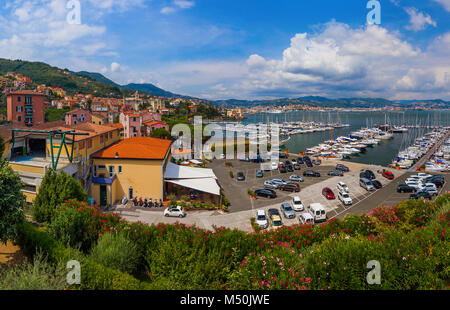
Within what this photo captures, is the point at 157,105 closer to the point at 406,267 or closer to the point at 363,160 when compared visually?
the point at 363,160

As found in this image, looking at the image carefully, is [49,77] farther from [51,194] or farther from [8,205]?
[8,205]

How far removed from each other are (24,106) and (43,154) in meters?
14.5

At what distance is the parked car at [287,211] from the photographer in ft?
58.1

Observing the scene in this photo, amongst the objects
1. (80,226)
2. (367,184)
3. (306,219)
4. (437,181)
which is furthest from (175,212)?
(437,181)

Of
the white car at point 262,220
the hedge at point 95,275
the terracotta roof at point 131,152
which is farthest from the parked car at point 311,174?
the hedge at point 95,275

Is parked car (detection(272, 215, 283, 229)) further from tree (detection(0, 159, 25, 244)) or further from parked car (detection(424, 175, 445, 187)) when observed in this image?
parked car (detection(424, 175, 445, 187))

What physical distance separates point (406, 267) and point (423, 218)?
539 centimetres

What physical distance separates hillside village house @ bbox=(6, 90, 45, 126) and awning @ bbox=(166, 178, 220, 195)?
62.9 ft

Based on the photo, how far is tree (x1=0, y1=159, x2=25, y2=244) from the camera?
6957 millimetres

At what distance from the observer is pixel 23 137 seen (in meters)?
18.6

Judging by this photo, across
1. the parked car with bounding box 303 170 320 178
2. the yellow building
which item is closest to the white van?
the yellow building

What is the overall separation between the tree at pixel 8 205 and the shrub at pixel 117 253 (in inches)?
89.9

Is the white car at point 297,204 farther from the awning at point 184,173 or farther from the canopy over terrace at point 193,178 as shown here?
the awning at point 184,173

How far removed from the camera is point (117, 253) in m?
7.02
